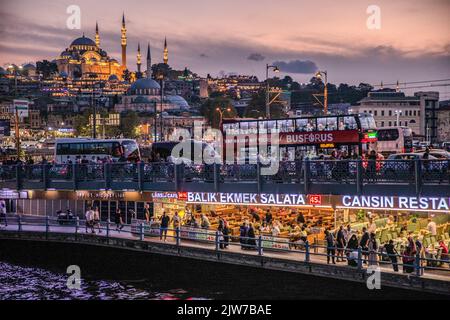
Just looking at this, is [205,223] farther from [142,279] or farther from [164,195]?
[142,279]

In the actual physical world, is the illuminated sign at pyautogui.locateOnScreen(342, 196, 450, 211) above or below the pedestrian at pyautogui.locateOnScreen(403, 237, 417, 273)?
above

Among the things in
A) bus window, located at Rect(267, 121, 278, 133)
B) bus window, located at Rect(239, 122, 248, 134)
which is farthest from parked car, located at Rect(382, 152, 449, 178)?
bus window, located at Rect(239, 122, 248, 134)

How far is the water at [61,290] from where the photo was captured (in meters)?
23.9

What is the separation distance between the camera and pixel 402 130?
183ft

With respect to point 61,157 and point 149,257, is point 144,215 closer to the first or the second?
point 149,257

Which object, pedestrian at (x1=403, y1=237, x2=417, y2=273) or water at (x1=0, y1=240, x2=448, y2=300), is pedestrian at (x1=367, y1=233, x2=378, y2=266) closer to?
pedestrian at (x1=403, y1=237, x2=417, y2=273)

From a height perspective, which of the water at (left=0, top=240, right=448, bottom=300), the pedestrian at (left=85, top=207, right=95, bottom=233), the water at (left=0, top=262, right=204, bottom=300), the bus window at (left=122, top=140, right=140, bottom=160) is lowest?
the water at (left=0, top=262, right=204, bottom=300)

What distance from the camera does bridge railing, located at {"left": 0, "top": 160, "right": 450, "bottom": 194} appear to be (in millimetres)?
20672

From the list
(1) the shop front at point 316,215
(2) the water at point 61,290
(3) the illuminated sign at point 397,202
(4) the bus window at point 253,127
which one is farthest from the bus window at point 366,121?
(2) the water at point 61,290

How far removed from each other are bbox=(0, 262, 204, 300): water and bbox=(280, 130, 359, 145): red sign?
16.5 metres

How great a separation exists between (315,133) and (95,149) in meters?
22.7

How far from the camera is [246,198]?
966 inches
